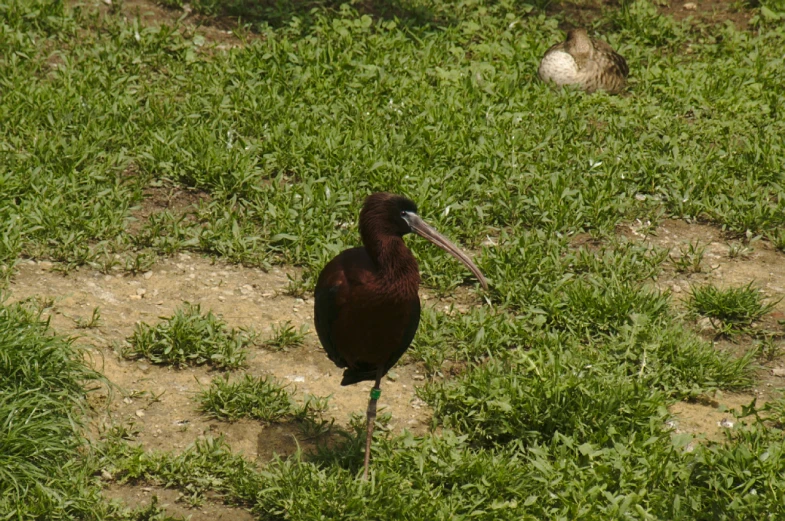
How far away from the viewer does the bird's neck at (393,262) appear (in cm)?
439

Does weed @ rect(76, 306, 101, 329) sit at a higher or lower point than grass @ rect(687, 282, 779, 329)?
lower

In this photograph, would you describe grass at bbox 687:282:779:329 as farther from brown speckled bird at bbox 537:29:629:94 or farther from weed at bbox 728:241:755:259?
brown speckled bird at bbox 537:29:629:94

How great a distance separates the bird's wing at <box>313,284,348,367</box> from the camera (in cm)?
452

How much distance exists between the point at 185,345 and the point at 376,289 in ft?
4.88

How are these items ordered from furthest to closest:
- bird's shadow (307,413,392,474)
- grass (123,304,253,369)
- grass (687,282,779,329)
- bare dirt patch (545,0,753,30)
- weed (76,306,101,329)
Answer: bare dirt patch (545,0,753,30) < grass (687,282,779,329) < weed (76,306,101,329) < grass (123,304,253,369) < bird's shadow (307,413,392,474)

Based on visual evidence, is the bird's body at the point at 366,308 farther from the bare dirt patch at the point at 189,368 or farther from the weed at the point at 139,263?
the weed at the point at 139,263

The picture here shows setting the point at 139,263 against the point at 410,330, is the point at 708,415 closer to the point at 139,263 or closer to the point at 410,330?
the point at 410,330

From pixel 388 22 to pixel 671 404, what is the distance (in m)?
4.88

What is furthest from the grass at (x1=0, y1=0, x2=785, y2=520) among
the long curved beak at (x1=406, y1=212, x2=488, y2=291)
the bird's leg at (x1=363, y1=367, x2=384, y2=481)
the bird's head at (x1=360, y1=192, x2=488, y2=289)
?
the bird's head at (x1=360, y1=192, x2=488, y2=289)

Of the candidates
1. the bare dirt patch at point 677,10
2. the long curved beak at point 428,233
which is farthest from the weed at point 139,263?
the bare dirt patch at point 677,10

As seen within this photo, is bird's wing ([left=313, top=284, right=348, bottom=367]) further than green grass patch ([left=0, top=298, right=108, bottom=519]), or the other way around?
bird's wing ([left=313, top=284, right=348, bottom=367])

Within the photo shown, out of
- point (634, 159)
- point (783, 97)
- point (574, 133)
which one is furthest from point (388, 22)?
point (783, 97)

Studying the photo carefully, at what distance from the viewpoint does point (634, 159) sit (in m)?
7.18

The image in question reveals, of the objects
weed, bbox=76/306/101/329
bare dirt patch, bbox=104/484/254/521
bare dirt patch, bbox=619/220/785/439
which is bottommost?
bare dirt patch, bbox=104/484/254/521
